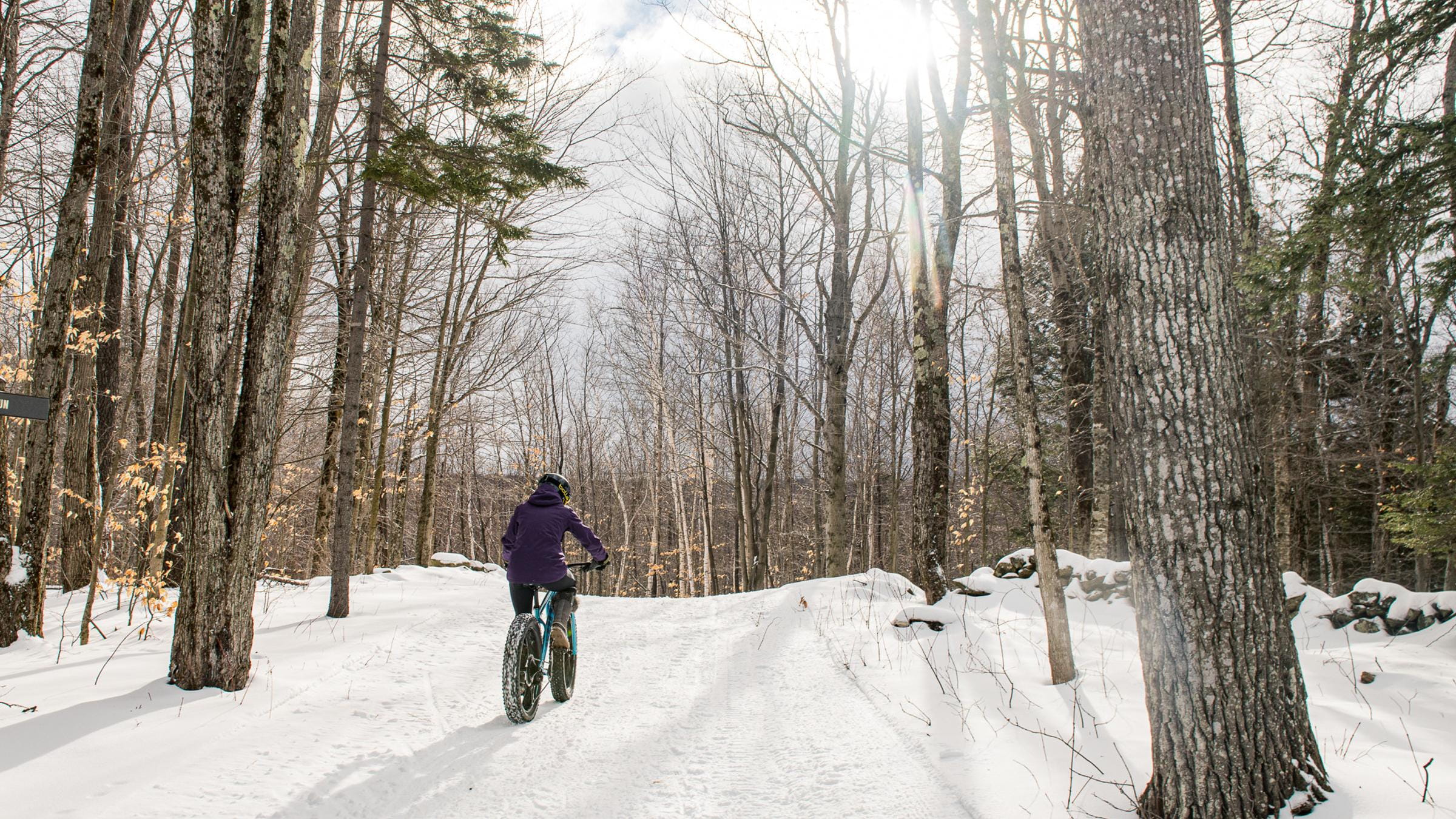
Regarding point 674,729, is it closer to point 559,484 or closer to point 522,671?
point 522,671

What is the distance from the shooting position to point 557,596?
540cm

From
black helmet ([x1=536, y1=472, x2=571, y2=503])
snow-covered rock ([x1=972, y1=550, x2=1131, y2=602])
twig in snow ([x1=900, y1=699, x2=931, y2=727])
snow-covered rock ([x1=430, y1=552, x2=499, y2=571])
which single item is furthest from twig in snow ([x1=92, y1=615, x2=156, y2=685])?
snow-covered rock ([x1=972, y1=550, x2=1131, y2=602])

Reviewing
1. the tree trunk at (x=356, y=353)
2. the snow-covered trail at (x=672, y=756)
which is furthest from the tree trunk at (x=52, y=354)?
the snow-covered trail at (x=672, y=756)

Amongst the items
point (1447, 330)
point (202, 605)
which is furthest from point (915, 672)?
point (1447, 330)

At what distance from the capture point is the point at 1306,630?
6.19 metres

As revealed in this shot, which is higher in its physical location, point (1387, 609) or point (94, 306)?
point (94, 306)

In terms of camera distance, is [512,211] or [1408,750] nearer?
[1408,750]

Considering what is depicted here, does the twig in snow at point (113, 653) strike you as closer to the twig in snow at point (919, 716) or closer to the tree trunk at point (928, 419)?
the twig in snow at point (919, 716)

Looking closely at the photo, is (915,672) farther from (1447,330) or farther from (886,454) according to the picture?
(886,454)

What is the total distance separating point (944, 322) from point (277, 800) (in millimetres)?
8210

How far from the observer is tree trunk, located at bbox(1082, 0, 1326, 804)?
2738 mm

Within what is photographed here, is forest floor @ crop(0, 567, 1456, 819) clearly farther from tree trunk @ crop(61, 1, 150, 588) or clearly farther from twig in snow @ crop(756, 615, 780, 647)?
tree trunk @ crop(61, 1, 150, 588)

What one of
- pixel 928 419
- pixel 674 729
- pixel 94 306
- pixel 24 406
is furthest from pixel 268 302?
pixel 928 419

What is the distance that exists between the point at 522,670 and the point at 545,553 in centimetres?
91
